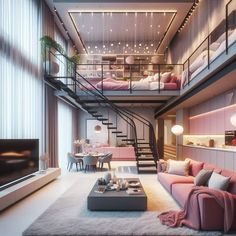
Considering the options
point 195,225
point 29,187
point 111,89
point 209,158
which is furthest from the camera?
point 111,89

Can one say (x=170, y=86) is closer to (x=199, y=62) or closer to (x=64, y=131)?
(x=199, y=62)

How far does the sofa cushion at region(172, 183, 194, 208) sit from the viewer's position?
16.6 feet

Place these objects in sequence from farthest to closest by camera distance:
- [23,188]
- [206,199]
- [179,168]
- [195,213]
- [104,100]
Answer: [104,100] < [179,168] < [23,188] < [195,213] < [206,199]

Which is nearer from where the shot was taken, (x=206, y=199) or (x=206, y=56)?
(x=206, y=199)

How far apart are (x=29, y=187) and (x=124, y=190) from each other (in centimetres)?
223

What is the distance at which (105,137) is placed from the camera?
15.9 metres

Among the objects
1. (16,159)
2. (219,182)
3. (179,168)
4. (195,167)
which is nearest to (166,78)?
(179,168)

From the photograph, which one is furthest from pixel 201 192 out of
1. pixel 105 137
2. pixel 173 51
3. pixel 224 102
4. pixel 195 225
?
pixel 105 137

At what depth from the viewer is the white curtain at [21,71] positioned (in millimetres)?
6031

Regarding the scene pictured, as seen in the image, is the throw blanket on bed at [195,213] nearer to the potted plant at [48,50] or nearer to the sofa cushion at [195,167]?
the sofa cushion at [195,167]

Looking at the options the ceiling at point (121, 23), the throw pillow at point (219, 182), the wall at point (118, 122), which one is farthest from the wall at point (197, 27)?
the throw pillow at point (219, 182)

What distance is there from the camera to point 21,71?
7.01m

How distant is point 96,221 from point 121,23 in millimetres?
9303

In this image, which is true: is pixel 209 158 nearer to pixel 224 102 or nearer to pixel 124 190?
pixel 224 102
